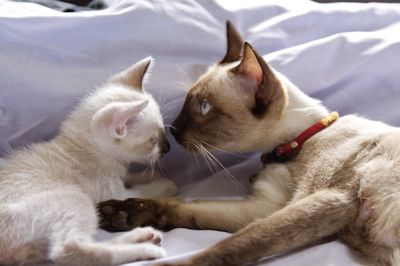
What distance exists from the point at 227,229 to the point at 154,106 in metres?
0.40

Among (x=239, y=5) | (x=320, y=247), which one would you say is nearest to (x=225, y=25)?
(x=239, y=5)

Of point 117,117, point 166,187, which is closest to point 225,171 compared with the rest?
point 166,187

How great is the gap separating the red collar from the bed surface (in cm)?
16

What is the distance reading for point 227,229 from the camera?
1390 mm

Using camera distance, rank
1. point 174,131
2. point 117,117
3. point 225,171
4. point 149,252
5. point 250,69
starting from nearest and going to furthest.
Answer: point 149,252
point 117,117
point 250,69
point 174,131
point 225,171

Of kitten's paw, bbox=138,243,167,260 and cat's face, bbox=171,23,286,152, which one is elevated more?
cat's face, bbox=171,23,286,152

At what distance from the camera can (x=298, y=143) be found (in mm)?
1506

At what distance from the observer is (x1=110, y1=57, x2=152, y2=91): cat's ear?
146 cm

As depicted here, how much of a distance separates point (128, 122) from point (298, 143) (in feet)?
1.59

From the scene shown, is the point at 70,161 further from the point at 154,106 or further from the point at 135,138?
the point at 154,106

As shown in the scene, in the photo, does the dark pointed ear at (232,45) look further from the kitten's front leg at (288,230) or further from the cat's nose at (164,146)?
the kitten's front leg at (288,230)

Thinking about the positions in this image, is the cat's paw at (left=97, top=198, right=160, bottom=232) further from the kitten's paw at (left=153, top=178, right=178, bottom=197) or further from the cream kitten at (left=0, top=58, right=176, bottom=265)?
the kitten's paw at (left=153, top=178, right=178, bottom=197)

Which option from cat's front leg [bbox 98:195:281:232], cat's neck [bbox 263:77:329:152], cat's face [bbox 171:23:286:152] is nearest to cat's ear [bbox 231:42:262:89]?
cat's face [bbox 171:23:286:152]

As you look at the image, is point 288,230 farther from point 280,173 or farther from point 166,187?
point 166,187
